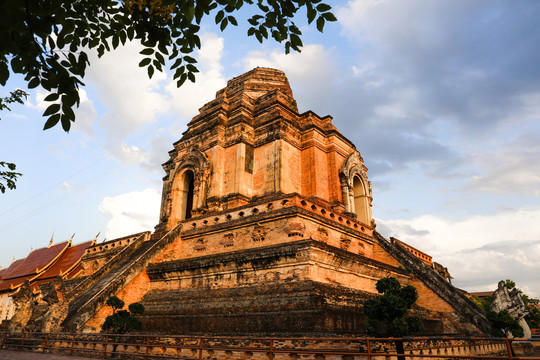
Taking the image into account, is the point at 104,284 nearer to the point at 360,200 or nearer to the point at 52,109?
the point at 52,109

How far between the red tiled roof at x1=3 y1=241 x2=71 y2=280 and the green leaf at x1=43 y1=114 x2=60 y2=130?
28272 mm

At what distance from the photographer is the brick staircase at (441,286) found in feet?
39.5

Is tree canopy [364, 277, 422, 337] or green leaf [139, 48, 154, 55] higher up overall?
green leaf [139, 48, 154, 55]

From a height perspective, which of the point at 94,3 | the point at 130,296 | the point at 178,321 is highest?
the point at 94,3

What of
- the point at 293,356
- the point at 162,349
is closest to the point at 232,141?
the point at 162,349

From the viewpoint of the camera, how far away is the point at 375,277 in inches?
515

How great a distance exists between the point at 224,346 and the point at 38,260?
26.7 m

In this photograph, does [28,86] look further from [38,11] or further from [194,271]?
[194,271]

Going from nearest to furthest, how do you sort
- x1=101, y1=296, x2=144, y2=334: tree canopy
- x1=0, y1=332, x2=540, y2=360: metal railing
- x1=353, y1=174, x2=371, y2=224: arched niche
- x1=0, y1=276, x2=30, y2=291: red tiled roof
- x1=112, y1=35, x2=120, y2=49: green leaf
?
1. x1=112, y1=35, x2=120, y2=49: green leaf
2. x1=0, y1=332, x2=540, y2=360: metal railing
3. x1=101, y1=296, x2=144, y2=334: tree canopy
4. x1=353, y1=174, x2=371, y2=224: arched niche
5. x1=0, y1=276, x2=30, y2=291: red tiled roof

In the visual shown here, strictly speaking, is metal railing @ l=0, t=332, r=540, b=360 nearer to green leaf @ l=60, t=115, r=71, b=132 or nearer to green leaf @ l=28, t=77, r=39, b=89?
green leaf @ l=60, t=115, r=71, b=132

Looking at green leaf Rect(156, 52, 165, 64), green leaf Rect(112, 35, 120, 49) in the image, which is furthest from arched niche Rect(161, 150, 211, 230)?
green leaf Rect(112, 35, 120, 49)

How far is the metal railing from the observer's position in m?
8.04

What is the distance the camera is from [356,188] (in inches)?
804

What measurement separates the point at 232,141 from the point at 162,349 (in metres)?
10.1
